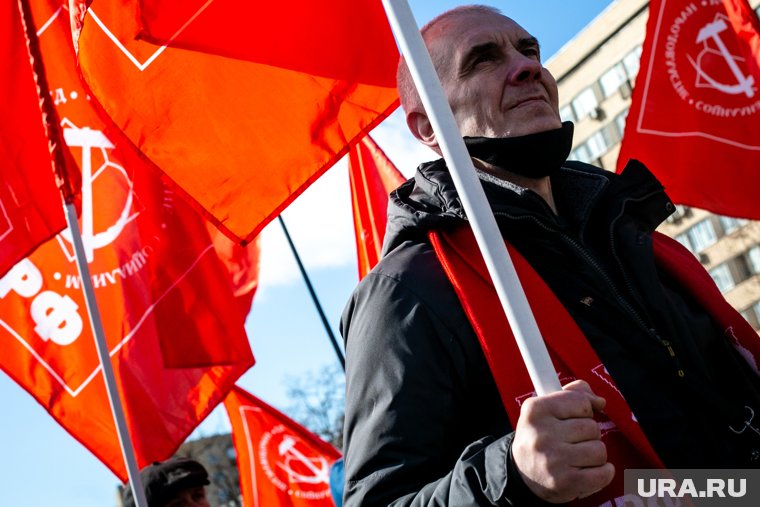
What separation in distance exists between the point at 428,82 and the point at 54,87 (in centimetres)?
449

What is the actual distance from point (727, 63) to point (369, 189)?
248cm

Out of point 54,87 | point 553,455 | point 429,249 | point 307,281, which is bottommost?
point 553,455

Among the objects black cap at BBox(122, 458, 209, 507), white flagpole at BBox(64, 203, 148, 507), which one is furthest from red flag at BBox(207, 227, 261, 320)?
white flagpole at BBox(64, 203, 148, 507)

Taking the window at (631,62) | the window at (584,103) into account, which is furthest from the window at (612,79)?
the window at (584,103)

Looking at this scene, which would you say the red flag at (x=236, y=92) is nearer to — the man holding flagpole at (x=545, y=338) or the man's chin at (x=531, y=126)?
the man holding flagpole at (x=545, y=338)

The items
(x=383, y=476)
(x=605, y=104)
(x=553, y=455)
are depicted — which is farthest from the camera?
(x=605, y=104)

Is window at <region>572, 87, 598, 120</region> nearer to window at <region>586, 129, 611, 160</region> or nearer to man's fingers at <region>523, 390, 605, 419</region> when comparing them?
window at <region>586, 129, 611, 160</region>

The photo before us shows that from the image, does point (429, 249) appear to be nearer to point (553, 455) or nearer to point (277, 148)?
point (553, 455)

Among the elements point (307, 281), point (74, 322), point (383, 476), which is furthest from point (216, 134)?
point (307, 281)

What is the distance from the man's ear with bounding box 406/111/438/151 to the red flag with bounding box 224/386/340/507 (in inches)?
235

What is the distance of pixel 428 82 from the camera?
80.4 inches

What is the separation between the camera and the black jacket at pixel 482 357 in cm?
199

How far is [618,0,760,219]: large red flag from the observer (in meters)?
6.77

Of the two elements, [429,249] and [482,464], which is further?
[429,249]
